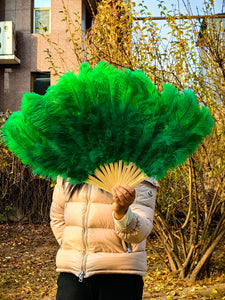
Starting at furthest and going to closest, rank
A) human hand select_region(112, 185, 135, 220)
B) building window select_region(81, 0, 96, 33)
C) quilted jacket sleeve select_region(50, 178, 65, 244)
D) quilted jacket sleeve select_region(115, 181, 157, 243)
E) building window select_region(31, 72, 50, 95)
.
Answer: building window select_region(31, 72, 50, 95), building window select_region(81, 0, 96, 33), quilted jacket sleeve select_region(50, 178, 65, 244), quilted jacket sleeve select_region(115, 181, 157, 243), human hand select_region(112, 185, 135, 220)

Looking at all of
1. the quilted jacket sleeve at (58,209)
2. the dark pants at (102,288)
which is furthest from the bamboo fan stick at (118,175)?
the dark pants at (102,288)

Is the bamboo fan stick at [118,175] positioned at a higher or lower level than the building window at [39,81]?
lower

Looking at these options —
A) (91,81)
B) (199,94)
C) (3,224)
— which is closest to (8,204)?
(3,224)

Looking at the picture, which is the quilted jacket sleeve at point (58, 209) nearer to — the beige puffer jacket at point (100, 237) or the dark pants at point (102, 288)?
the beige puffer jacket at point (100, 237)

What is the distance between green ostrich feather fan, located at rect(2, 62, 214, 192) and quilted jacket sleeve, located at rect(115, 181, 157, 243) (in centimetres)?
14

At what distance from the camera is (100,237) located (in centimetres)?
203

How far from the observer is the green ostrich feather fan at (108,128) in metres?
1.96

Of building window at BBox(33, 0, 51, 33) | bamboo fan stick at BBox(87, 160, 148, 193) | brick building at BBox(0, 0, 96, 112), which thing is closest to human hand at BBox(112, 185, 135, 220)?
bamboo fan stick at BBox(87, 160, 148, 193)

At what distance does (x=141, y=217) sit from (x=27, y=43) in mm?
12877

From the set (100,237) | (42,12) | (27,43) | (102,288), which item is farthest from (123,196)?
(42,12)

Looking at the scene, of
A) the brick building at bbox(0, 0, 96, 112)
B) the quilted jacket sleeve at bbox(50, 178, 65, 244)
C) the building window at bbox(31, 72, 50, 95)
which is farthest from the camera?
the building window at bbox(31, 72, 50, 95)

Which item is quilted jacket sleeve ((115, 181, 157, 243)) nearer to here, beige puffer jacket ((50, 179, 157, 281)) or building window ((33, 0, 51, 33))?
beige puffer jacket ((50, 179, 157, 281))

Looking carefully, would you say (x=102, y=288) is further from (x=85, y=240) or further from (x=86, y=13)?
(x=86, y=13)

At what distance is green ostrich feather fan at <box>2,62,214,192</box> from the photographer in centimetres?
196
